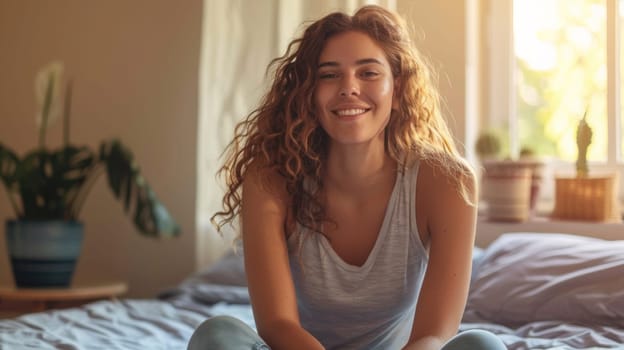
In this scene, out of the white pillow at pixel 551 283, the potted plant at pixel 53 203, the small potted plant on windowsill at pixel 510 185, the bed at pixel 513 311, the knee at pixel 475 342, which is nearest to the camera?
the knee at pixel 475 342

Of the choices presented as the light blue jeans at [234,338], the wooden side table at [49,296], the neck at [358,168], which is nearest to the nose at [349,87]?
the neck at [358,168]

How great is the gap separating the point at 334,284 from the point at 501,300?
662 millimetres

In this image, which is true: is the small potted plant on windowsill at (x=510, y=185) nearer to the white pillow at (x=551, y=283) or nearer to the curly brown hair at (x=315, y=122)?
the white pillow at (x=551, y=283)

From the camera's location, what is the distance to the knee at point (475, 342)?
121 centimetres

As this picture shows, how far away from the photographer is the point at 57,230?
2979 millimetres

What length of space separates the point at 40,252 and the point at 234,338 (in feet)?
6.04

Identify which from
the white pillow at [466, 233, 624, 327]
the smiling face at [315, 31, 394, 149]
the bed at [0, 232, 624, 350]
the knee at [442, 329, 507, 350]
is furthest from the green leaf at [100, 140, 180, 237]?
the knee at [442, 329, 507, 350]

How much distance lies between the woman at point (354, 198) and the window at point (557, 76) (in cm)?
130

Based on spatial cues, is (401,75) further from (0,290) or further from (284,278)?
(0,290)

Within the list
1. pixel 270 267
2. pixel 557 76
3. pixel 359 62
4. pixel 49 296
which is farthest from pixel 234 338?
pixel 557 76

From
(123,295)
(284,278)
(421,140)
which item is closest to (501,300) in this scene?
(421,140)

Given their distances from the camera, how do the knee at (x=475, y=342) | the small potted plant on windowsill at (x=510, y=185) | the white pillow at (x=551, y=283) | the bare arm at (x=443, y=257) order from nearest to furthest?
the knee at (x=475, y=342) → the bare arm at (x=443, y=257) → the white pillow at (x=551, y=283) → the small potted plant on windowsill at (x=510, y=185)

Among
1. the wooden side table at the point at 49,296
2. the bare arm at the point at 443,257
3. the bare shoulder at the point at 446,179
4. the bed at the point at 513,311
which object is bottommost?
the wooden side table at the point at 49,296

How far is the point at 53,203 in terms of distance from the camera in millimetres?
3043
